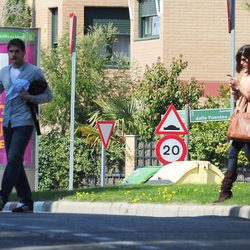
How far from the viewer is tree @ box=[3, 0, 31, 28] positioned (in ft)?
127

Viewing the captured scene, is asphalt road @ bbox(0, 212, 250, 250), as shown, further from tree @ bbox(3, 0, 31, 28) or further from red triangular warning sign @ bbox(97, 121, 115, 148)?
tree @ bbox(3, 0, 31, 28)

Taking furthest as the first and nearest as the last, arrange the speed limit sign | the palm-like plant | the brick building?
the brick building → the palm-like plant → the speed limit sign

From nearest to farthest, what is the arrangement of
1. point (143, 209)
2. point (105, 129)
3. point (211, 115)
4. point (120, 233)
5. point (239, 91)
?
point (120, 233), point (239, 91), point (143, 209), point (211, 115), point (105, 129)

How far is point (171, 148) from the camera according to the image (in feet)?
76.0

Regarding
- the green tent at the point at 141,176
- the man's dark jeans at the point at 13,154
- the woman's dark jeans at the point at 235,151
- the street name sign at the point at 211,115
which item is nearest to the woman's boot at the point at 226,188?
the woman's dark jeans at the point at 235,151

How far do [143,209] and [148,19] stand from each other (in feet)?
68.3

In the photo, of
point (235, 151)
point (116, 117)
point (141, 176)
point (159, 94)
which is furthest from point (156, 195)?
point (116, 117)

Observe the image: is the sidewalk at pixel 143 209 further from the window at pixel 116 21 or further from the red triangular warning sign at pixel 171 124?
the window at pixel 116 21

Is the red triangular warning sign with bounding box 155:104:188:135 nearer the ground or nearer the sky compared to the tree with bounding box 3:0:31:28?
nearer the ground

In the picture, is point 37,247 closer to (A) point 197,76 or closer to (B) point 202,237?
(B) point 202,237

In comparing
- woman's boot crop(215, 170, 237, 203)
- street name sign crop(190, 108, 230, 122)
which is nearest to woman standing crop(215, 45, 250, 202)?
woman's boot crop(215, 170, 237, 203)

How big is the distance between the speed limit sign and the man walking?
30.2 ft

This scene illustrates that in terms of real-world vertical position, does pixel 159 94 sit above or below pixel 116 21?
below

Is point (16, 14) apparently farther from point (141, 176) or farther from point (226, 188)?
point (226, 188)
